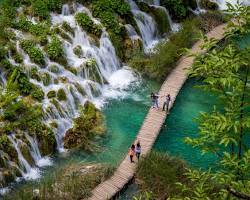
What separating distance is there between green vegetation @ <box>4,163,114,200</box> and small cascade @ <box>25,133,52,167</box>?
1.35 m

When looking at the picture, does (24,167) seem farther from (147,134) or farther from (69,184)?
(147,134)

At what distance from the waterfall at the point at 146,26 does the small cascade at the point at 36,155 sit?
39.6 ft

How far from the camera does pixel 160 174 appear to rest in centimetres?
2080

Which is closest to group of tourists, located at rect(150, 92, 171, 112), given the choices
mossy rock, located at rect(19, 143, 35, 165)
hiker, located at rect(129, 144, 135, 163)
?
hiker, located at rect(129, 144, 135, 163)

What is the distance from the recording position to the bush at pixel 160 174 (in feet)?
66.6

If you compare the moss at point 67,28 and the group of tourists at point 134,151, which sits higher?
the moss at point 67,28

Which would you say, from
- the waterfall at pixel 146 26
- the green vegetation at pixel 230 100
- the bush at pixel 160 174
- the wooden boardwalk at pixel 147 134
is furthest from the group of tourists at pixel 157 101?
the green vegetation at pixel 230 100

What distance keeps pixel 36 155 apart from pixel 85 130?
8.94 ft

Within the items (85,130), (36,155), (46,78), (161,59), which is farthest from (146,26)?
(36,155)

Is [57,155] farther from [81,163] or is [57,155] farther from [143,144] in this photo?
[143,144]

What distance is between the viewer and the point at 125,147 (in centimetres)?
2419

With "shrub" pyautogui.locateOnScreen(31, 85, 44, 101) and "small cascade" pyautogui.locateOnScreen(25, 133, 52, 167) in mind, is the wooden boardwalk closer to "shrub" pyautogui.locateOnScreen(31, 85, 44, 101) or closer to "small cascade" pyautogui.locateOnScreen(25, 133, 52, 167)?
"small cascade" pyautogui.locateOnScreen(25, 133, 52, 167)

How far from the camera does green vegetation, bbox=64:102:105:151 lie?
23719 mm

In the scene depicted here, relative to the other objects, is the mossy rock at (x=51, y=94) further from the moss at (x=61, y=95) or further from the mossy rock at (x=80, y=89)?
the mossy rock at (x=80, y=89)
